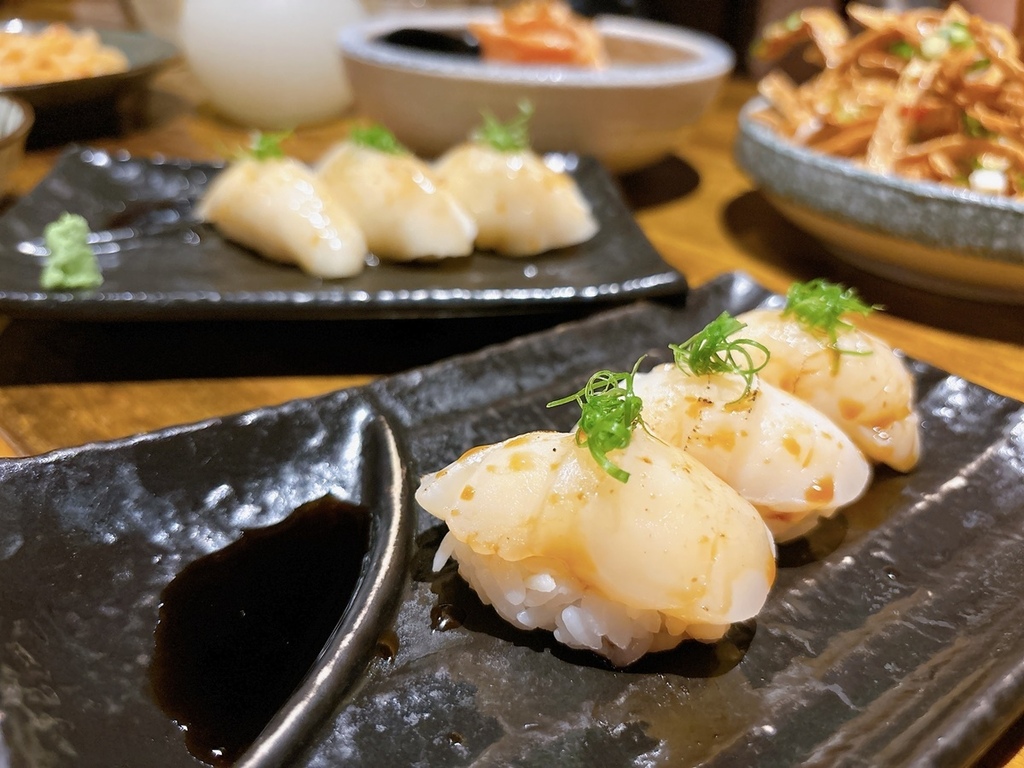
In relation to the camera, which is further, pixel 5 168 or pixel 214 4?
pixel 214 4

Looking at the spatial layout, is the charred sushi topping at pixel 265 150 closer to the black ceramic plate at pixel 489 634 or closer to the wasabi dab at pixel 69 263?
the wasabi dab at pixel 69 263

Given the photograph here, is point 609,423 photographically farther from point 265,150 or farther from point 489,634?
point 265,150

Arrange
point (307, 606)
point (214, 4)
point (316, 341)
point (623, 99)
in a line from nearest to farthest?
point (307, 606)
point (316, 341)
point (623, 99)
point (214, 4)

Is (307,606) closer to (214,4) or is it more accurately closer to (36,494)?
(36,494)

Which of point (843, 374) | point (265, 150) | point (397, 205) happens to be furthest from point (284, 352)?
point (843, 374)

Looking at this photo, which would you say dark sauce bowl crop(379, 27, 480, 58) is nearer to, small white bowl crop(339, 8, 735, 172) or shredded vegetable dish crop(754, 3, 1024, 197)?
small white bowl crop(339, 8, 735, 172)

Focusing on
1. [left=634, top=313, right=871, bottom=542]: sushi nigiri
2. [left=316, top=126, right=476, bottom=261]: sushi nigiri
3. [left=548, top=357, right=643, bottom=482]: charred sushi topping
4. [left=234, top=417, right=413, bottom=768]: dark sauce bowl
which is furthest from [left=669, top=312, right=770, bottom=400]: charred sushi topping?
[left=316, top=126, right=476, bottom=261]: sushi nigiri

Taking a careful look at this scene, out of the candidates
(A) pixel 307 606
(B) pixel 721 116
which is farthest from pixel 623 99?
(A) pixel 307 606

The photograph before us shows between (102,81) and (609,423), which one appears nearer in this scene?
(609,423)
